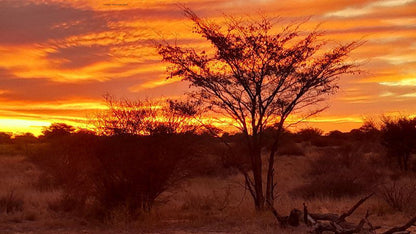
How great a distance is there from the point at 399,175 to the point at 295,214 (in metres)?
20.0

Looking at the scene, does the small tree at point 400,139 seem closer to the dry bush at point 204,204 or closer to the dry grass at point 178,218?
the dry grass at point 178,218

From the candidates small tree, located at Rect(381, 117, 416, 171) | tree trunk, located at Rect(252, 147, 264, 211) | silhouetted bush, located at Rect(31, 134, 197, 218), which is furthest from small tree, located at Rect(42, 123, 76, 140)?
small tree, located at Rect(381, 117, 416, 171)

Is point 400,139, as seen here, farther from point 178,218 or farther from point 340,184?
point 178,218

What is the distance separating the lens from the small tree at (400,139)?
3547 centimetres

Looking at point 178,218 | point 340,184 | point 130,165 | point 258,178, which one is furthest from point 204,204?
point 340,184

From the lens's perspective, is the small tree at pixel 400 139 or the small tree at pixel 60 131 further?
the small tree at pixel 400 139

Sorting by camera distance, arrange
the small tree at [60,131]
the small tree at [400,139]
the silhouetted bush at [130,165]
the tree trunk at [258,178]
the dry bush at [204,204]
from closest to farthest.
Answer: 1. the silhouetted bush at [130,165]
2. the tree trunk at [258,178]
3. the dry bush at [204,204]
4. the small tree at [60,131]
5. the small tree at [400,139]

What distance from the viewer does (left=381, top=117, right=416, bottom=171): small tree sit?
35.5m

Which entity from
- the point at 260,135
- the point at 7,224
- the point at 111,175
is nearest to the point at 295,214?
the point at 260,135

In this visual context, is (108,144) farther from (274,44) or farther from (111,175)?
(274,44)

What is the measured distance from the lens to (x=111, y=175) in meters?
16.6

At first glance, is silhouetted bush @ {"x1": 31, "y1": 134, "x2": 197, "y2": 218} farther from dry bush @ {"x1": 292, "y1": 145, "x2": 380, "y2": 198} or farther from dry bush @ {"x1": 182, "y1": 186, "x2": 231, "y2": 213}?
dry bush @ {"x1": 292, "y1": 145, "x2": 380, "y2": 198}

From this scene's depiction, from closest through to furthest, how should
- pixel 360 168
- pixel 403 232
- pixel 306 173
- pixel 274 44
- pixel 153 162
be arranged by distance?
1. pixel 403 232
2. pixel 153 162
3. pixel 274 44
4. pixel 360 168
5. pixel 306 173

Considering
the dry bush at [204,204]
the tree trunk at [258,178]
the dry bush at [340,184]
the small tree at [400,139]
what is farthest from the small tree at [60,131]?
the small tree at [400,139]
